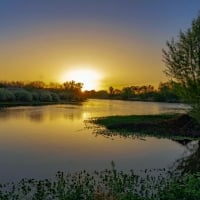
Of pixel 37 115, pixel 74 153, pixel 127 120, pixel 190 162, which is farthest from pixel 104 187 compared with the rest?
pixel 37 115

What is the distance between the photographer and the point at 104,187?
13492 millimetres

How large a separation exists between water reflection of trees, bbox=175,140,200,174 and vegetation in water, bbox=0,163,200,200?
1734mm

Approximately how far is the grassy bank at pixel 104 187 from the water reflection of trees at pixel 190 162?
248 centimetres

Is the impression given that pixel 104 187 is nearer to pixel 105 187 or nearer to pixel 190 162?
pixel 105 187

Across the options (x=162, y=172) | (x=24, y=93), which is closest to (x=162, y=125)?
(x=162, y=172)

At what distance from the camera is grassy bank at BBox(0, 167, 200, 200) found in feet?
33.4

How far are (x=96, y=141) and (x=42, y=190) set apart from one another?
14.7m

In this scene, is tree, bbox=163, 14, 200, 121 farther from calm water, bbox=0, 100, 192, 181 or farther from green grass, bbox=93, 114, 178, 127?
green grass, bbox=93, 114, 178, 127

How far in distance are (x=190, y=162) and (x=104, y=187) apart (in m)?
8.34

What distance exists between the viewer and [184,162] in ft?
66.5

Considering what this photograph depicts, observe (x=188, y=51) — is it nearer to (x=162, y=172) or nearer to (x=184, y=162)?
(x=184, y=162)

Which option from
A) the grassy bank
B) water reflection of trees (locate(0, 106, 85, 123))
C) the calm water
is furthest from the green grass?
the grassy bank

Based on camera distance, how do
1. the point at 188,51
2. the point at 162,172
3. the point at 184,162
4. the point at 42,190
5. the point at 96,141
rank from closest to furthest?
the point at 42,190 → the point at 162,172 → the point at 184,162 → the point at 188,51 → the point at 96,141

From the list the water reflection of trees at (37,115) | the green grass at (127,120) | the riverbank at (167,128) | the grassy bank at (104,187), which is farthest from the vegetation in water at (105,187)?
the water reflection of trees at (37,115)
